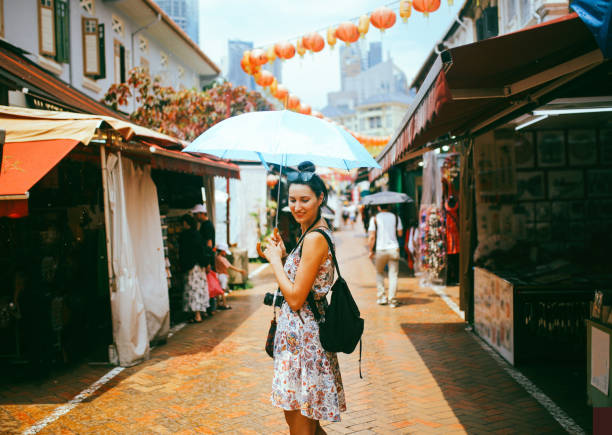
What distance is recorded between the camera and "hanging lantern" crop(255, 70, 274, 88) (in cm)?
1163

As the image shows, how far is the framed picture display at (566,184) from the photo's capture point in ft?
24.2

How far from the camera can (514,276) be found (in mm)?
6176

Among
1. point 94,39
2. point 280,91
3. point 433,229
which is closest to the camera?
point 433,229

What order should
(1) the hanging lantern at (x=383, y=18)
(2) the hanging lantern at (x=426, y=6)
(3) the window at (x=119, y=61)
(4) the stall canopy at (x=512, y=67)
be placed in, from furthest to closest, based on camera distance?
(3) the window at (x=119, y=61) < (1) the hanging lantern at (x=383, y=18) < (2) the hanging lantern at (x=426, y=6) < (4) the stall canopy at (x=512, y=67)

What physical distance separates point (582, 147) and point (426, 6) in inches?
131

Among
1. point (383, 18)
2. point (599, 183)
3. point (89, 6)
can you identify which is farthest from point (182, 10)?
point (599, 183)

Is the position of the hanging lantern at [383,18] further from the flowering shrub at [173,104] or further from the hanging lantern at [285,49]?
the flowering shrub at [173,104]

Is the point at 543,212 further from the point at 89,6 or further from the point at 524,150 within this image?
the point at 89,6

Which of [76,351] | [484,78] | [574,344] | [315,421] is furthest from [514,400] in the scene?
[76,351]

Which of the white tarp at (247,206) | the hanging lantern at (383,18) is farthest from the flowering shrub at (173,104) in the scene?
the hanging lantern at (383,18)

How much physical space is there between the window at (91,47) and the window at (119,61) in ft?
7.08

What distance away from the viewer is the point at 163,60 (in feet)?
62.5

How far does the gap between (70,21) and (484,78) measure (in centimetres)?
1174

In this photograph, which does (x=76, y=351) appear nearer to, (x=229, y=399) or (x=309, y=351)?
(x=229, y=399)
